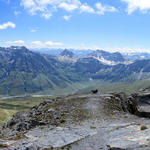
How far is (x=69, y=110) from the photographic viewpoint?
3781 cm

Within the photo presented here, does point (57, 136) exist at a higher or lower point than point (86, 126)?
lower

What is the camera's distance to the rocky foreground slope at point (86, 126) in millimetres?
21097

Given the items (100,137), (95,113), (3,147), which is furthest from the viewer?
(95,113)

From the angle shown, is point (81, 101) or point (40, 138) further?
point (81, 101)

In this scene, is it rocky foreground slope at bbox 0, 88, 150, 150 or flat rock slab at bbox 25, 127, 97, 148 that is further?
flat rock slab at bbox 25, 127, 97, 148

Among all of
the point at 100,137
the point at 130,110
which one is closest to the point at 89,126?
the point at 100,137

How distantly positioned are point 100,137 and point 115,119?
10.8 m

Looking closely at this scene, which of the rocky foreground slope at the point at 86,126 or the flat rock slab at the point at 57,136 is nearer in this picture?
the rocky foreground slope at the point at 86,126

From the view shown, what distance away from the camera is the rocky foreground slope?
21097 mm

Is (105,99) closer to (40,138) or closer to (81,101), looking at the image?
(81,101)

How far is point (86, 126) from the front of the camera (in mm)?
30031

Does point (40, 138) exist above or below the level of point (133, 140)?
below

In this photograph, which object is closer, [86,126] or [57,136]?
[57,136]

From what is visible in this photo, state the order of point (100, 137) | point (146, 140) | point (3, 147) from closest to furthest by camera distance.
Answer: point (146, 140), point (3, 147), point (100, 137)
